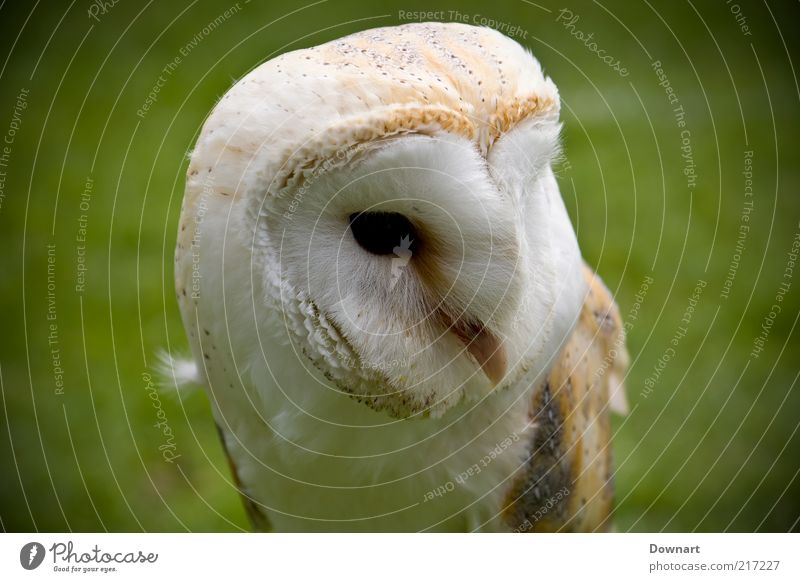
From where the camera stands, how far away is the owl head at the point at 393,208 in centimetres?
50

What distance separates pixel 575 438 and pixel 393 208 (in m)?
0.38

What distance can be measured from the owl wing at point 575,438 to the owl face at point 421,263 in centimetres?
15

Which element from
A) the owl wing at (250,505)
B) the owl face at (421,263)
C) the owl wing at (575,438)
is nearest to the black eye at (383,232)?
the owl face at (421,263)

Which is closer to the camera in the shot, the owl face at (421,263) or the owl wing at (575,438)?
the owl face at (421,263)

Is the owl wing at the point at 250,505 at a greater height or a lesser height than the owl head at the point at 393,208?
lesser

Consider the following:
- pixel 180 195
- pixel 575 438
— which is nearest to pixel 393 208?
pixel 575 438

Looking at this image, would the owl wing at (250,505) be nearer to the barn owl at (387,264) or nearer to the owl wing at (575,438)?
the barn owl at (387,264)

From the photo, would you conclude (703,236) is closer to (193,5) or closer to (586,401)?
(586,401)

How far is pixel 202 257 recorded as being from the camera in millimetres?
607

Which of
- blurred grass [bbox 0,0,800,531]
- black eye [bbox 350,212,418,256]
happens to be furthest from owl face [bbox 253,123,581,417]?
blurred grass [bbox 0,0,800,531]

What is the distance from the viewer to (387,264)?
21.5 inches

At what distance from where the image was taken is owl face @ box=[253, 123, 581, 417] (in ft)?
1.65
